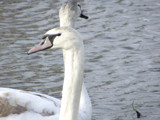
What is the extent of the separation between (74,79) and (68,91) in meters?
0.13

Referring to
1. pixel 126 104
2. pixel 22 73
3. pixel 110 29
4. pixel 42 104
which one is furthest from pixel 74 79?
pixel 110 29

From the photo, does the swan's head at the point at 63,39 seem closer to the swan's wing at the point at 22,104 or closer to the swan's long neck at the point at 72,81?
the swan's long neck at the point at 72,81

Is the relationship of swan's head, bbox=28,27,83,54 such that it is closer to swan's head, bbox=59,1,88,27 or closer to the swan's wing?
the swan's wing

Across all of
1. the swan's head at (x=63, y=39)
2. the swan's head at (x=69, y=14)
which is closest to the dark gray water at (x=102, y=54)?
the swan's head at (x=69, y=14)

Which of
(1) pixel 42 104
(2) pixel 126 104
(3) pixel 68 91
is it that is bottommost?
(2) pixel 126 104

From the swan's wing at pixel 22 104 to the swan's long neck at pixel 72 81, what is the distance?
2.00 meters

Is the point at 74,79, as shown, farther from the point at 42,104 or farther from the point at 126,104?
the point at 126,104

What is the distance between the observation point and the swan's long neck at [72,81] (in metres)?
4.07

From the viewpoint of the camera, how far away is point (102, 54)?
32.2ft

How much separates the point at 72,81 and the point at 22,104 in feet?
7.23

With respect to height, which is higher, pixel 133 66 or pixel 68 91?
pixel 68 91

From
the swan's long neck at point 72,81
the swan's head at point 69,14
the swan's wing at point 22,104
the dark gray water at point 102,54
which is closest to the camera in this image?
the swan's long neck at point 72,81

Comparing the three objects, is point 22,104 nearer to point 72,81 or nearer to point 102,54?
point 72,81

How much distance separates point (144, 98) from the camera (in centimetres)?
796
